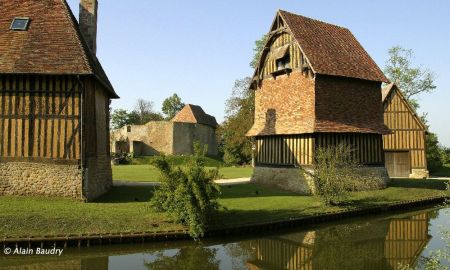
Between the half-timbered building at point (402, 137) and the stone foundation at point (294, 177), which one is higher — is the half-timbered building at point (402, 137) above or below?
above

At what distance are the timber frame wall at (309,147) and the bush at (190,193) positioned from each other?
774 cm

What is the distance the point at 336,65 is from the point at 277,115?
13.0 feet

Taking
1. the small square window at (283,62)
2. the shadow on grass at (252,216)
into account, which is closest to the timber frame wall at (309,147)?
the small square window at (283,62)

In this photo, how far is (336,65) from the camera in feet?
65.0

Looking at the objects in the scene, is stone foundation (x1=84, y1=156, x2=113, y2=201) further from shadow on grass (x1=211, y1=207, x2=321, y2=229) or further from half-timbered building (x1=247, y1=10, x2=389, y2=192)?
half-timbered building (x1=247, y1=10, x2=389, y2=192)

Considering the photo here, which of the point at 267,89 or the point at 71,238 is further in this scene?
the point at 267,89

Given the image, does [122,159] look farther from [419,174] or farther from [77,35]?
[419,174]

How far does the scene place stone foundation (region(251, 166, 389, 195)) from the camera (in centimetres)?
1847

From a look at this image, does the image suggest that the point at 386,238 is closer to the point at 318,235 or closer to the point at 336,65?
the point at 318,235

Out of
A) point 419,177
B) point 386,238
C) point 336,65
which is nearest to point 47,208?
point 386,238

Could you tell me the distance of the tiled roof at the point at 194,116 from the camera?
4481 cm

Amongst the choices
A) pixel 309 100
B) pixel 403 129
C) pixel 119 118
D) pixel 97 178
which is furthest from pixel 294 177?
pixel 119 118

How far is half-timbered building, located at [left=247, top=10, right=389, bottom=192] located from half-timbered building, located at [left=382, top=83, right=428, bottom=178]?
6.83m

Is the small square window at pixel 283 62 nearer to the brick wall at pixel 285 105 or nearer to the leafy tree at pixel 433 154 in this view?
A: the brick wall at pixel 285 105
